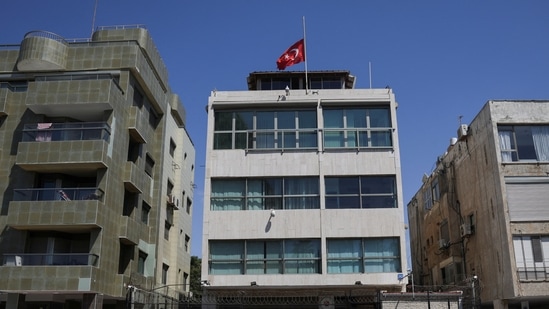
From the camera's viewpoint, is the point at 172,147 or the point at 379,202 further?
the point at 172,147

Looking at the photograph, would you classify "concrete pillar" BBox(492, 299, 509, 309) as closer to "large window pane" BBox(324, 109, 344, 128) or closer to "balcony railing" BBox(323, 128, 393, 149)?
"balcony railing" BBox(323, 128, 393, 149)

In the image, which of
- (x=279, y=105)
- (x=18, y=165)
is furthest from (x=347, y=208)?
(x=18, y=165)

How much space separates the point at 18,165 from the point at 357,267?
19.4 meters

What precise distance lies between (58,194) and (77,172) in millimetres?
2179

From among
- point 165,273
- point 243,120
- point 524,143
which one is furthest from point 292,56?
point 165,273

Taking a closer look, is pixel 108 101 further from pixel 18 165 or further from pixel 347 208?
pixel 347 208

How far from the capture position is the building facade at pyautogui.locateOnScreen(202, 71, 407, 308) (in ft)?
101

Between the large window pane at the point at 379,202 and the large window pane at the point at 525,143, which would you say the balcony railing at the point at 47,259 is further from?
the large window pane at the point at 525,143

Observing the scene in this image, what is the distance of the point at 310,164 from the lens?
32812 mm

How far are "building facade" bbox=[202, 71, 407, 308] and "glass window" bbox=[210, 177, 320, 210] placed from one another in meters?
0.06

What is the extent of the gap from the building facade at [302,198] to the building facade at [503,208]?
4.86 metres

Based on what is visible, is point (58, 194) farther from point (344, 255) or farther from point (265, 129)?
point (344, 255)

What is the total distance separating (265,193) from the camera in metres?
32.5

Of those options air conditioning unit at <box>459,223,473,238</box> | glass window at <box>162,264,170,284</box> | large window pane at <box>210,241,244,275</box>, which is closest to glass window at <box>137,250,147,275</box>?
glass window at <box>162,264,170,284</box>
